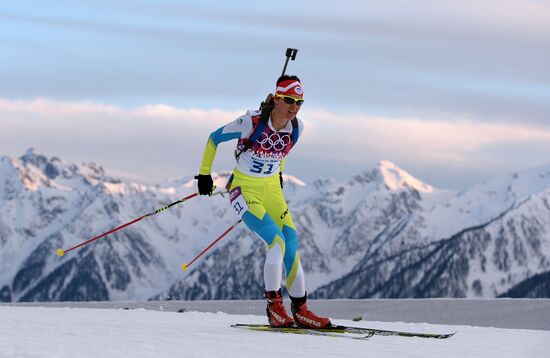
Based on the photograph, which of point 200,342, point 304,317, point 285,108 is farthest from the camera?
point 285,108

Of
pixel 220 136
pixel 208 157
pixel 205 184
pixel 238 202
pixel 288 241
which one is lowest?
pixel 288 241

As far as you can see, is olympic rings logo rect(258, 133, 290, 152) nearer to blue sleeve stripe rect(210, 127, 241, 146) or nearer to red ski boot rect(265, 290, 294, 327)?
blue sleeve stripe rect(210, 127, 241, 146)

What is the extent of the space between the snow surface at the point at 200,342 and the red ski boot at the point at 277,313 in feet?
1.56

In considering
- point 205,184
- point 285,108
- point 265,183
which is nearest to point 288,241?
point 265,183

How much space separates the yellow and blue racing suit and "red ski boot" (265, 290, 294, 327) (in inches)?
4.4

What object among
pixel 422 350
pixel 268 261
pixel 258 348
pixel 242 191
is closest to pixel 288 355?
pixel 258 348

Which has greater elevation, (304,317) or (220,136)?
(220,136)

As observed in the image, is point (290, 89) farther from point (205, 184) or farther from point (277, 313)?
point (277, 313)

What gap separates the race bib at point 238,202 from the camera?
13.0m

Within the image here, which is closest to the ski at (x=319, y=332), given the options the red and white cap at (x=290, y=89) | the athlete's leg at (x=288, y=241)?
the athlete's leg at (x=288, y=241)

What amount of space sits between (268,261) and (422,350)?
2599 mm

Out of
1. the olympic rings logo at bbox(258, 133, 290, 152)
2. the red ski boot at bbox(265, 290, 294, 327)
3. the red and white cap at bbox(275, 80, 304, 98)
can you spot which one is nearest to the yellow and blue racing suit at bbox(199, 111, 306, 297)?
the olympic rings logo at bbox(258, 133, 290, 152)

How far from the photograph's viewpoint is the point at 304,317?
41.1 feet

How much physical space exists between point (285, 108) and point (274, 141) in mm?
452
